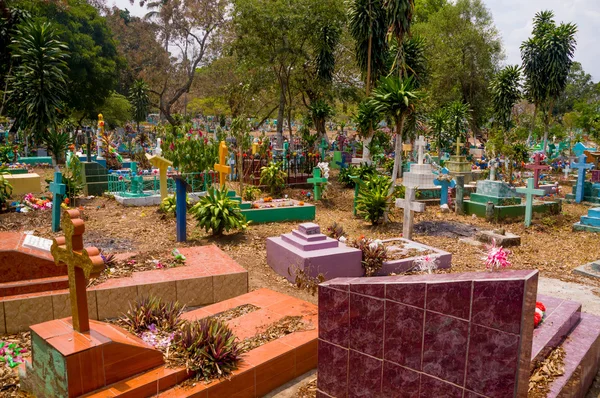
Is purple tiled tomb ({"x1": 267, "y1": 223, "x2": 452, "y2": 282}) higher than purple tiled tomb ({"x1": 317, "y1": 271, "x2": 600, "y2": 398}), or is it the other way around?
purple tiled tomb ({"x1": 317, "y1": 271, "x2": 600, "y2": 398})

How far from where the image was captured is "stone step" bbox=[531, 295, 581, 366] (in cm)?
427

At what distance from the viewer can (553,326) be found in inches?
182

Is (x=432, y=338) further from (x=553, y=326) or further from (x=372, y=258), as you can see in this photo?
(x=372, y=258)

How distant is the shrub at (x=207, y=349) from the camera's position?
4078 mm

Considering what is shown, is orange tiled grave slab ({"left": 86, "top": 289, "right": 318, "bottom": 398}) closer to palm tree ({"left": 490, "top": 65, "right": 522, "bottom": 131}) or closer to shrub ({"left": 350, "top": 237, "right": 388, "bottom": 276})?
shrub ({"left": 350, "top": 237, "right": 388, "bottom": 276})

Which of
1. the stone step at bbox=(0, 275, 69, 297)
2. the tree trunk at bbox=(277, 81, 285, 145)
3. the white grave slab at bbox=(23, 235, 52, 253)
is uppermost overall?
the tree trunk at bbox=(277, 81, 285, 145)

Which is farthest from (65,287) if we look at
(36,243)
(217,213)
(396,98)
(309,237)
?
(396,98)

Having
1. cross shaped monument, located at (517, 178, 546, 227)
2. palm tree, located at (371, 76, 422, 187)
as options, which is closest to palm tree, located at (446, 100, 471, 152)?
cross shaped monument, located at (517, 178, 546, 227)

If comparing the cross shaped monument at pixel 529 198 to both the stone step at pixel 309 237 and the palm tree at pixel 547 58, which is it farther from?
the palm tree at pixel 547 58

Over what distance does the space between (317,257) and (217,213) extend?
9.46 ft

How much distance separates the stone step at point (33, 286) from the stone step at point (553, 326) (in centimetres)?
501

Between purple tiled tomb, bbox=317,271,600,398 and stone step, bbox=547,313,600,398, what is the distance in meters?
0.02

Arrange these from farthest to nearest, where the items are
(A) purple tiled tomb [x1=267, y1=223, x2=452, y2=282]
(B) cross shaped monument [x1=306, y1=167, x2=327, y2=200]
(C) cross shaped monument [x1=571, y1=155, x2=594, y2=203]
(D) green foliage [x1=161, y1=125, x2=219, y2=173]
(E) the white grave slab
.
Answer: (C) cross shaped monument [x1=571, y1=155, x2=594, y2=203] → (B) cross shaped monument [x1=306, y1=167, x2=327, y2=200] → (D) green foliage [x1=161, y1=125, x2=219, y2=173] → (A) purple tiled tomb [x1=267, y1=223, x2=452, y2=282] → (E) the white grave slab

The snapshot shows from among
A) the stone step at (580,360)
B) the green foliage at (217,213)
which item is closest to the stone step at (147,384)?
the stone step at (580,360)
